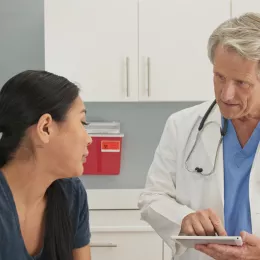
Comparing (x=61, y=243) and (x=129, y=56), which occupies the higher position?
(x=129, y=56)

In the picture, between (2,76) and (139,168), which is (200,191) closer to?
(139,168)

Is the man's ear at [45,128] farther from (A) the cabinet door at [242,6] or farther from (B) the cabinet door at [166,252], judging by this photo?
(A) the cabinet door at [242,6]

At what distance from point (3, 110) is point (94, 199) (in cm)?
172

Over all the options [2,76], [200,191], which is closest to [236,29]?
[200,191]

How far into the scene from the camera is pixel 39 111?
4.47ft

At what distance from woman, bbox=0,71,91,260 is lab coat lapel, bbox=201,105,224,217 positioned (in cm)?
44

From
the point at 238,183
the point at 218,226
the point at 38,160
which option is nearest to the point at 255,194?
the point at 238,183

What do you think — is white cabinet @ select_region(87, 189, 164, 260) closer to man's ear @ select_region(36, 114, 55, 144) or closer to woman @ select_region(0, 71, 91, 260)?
woman @ select_region(0, 71, 91, 260)

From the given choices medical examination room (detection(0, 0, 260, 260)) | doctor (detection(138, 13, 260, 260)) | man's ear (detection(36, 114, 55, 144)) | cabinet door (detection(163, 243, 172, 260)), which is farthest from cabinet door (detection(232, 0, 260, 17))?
man's ear (detection(36, 114, 55, 144))

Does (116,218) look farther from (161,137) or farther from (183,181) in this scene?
(183,181)

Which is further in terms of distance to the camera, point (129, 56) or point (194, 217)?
point (129, 56)

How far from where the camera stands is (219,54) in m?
1.45

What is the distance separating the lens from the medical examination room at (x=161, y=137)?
1395 mm

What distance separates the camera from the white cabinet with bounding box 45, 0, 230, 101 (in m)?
2.56
